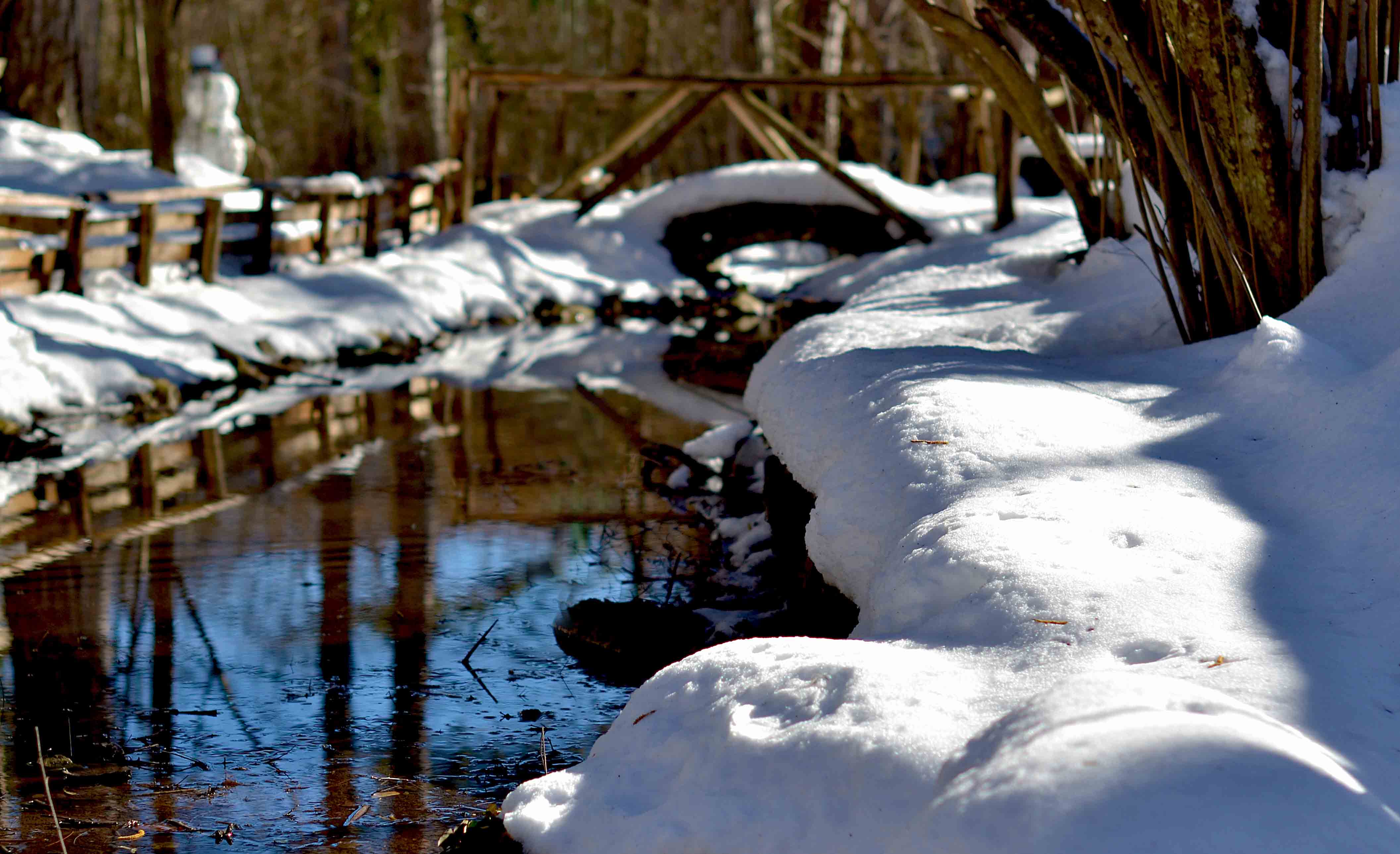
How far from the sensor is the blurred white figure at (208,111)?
13086 mm

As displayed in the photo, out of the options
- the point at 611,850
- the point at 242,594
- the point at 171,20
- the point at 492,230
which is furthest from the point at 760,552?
the point at 492,230

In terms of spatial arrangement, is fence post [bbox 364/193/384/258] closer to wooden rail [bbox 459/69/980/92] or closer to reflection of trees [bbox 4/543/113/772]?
wooden rail [bbox 459/69/980/92]

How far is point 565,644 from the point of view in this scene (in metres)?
4.21

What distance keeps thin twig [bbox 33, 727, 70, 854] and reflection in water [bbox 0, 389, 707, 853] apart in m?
0.02

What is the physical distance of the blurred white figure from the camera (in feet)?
42.9

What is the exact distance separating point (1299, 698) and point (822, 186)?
11.6 metres

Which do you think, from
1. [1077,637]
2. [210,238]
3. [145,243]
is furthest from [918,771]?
[210,238]

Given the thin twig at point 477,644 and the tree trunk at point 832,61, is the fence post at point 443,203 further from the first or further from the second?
the thin twig at point 477,644

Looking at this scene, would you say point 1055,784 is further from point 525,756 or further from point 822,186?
point 822,186

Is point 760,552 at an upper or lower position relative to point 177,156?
lower

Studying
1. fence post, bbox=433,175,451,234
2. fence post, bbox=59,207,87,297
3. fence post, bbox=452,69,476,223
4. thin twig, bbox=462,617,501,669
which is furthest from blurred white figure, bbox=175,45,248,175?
thin twig, bbox=462,617,501,669

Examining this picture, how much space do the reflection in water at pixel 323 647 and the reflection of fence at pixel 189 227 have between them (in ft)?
8.56

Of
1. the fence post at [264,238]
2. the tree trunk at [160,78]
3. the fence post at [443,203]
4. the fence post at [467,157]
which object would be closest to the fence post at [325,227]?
the fence post at [264,238]

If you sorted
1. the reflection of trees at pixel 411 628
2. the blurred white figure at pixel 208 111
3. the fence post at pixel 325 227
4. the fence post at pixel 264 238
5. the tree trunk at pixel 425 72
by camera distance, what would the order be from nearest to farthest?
the reflection of trees at pixel 411 628, the fence post at pixel 264 238, the fence post at pixel 325 227, the blurred white figure at pixel 208 111, the tree trunk at pixel 425 72
